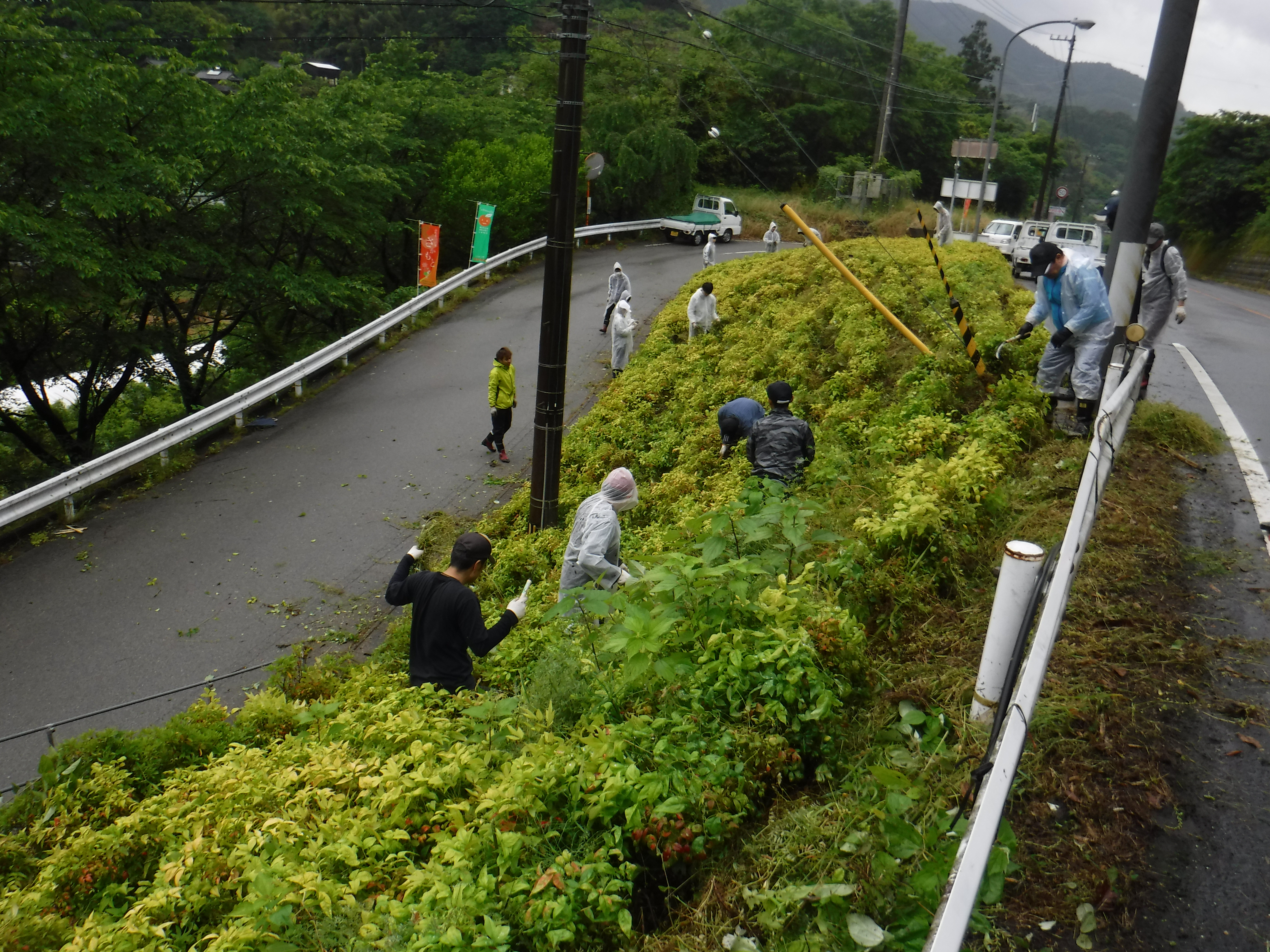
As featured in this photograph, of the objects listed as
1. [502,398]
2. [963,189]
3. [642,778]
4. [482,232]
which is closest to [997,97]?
[963,189]

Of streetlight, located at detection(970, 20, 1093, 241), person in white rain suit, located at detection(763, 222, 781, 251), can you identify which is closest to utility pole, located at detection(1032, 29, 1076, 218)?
streetlight, located at detection(970, 20, 1093, 241)

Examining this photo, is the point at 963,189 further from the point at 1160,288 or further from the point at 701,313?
the point at 1160,288

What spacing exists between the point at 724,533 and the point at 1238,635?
2.93m

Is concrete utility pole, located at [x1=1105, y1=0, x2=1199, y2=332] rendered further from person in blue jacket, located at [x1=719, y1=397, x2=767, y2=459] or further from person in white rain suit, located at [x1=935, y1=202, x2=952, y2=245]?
person in white rain suit, located at [x1=935, y1=202, x2=952, y2=245]

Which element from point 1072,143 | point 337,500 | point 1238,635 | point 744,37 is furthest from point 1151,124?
point 1072,143

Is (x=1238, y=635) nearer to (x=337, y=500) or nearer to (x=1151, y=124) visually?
(x=1151, y=124)

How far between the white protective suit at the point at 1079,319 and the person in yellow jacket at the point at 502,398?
7136 millimetres

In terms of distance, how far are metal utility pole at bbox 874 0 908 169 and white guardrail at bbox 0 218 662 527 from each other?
44.9 feet

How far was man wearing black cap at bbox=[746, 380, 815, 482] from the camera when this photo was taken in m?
8.06

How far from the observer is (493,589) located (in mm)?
9336

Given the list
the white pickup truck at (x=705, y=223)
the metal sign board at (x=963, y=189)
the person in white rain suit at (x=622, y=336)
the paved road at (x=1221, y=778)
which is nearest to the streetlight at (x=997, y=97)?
the metal sign board at (x=963, y=189)

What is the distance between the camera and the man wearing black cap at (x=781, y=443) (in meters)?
8.06

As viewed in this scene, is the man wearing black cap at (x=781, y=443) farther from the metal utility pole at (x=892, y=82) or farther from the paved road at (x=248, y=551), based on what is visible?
the metal utility pole at (x=892, y=82)

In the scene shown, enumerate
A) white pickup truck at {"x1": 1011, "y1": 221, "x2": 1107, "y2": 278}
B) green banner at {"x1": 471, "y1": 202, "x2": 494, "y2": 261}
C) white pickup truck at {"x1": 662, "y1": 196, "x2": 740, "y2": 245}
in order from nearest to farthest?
green banner at {"x1": 471, "y1": 202, "x2": 494, "y2": 261} → white pickup truck at {"x1": 1011, "y1": 221, "x2": 1107, "y2": 278} → white pickup truck at {"x1": 662, "y1": 196, "x2": 740, "y2": 245}
